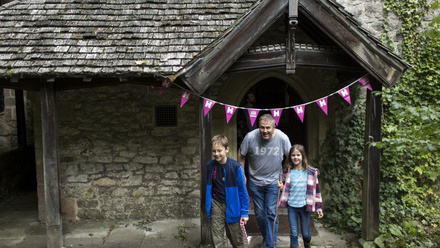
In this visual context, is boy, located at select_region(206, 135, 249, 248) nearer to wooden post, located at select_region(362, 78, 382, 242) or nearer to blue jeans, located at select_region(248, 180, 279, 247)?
blue jeans, located at select_region(248, 180, 279, 247)

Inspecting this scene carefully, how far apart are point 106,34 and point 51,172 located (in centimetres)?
224

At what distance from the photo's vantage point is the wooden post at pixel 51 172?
16.6 feet

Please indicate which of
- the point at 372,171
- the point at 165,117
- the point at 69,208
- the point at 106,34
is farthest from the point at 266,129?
the point at 69,208

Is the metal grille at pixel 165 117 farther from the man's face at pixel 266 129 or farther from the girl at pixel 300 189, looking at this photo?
the girl at pixel 300 189

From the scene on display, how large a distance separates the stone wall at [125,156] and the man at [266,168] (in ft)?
6.68

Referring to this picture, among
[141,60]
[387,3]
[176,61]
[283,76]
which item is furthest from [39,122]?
[387,3]

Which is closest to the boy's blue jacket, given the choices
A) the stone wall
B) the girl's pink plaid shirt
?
the girl's pink plaid shirt

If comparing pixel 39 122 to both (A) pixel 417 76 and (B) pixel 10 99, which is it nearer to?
(B) pixel 10 99

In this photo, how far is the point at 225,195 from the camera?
167 inches

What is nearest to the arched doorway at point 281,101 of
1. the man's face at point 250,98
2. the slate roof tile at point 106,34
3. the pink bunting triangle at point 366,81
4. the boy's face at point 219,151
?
the man's face at point 250,98

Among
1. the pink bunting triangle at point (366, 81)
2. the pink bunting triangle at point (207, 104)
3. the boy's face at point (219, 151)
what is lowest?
the boy's face at point (219, 151)

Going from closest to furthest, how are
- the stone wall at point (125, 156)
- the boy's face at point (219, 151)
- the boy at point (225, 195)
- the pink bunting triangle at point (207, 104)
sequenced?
the boy's face at point (219, 151) < the boy at point (225, 195) < the pink bunting triangle at point (207, 104) < the stone wall at point (125, 156)

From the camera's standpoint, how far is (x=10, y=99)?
Answer: 1041cm

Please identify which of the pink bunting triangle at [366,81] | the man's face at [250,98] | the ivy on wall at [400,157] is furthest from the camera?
the man's face at [250,98]
